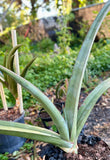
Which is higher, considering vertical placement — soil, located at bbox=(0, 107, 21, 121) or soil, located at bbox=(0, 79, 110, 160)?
soil, located at bbox=(0, 107, 21, 121)

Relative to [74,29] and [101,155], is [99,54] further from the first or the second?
[74,29]

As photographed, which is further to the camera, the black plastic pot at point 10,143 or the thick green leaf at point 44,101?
the black plastic pot at point 10,143

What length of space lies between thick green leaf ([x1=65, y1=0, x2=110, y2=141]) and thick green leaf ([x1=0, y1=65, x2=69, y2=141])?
0.04 metres

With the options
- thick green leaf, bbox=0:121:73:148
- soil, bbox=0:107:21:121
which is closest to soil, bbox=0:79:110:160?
soil, bbox=0:107:21:121

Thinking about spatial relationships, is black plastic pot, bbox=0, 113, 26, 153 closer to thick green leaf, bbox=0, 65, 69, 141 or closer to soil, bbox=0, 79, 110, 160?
soil, bbox=0, 79, 110, 160

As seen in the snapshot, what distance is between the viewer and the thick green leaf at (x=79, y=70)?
0.66 metres

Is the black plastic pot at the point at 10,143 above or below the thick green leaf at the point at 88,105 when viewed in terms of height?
below

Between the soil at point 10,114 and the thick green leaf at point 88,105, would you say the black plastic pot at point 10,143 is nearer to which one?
the soil at point 10,114

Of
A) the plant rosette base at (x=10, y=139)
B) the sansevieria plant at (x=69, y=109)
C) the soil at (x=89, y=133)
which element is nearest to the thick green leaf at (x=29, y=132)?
the sansevieria plant at (x=69, y=109)

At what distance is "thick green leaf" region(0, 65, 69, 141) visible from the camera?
598 mm

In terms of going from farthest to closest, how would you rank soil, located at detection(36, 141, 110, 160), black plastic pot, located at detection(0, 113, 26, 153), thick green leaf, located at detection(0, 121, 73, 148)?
black plastic pot, located at detection(0, 113, 26, 153) < soil, located at detection(36, 141, 110, 160) < thick green leaf, located at detection(0, 121, 73, 148)

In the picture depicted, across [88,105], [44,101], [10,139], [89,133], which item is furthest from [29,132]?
[89,133]

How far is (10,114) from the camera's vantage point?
140cm

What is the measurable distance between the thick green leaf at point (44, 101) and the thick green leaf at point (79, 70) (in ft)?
0.15
